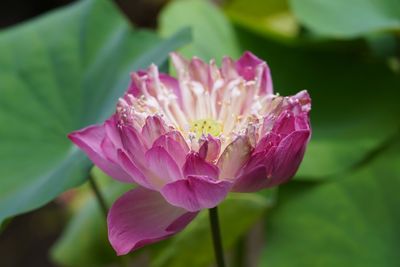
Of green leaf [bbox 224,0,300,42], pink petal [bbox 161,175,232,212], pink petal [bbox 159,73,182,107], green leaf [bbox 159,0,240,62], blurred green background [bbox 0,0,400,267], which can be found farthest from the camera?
green leaf [bbox 224,0,300,42]

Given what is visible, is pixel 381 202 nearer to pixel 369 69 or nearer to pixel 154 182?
pixel 369 69

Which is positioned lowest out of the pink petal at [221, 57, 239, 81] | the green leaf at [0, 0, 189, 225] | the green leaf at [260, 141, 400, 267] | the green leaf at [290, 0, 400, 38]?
the green leaf at [260, 141, 400, 267]

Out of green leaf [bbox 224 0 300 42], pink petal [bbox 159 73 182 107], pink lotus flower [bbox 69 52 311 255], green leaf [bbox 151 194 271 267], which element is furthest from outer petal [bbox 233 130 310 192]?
green leaf [bbox 224 0 300 42]

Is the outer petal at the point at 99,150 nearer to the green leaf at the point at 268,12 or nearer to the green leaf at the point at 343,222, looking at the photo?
the green leaf at the point at 343,222

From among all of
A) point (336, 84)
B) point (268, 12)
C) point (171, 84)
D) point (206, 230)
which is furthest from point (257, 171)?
point (268, 12)

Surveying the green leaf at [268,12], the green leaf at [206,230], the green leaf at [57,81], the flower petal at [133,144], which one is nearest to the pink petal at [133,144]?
the flower petal at [133,144]

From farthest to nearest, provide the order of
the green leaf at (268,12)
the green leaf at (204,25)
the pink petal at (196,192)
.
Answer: the green leaf at (268,12)
the green leaf at (204,25)
the pink petal at (196,192)

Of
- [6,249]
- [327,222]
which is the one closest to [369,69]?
[327,222]

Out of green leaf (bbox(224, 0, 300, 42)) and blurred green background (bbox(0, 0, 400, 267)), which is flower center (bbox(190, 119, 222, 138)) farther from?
green leaf (bbox(224, 0, 300, 42))

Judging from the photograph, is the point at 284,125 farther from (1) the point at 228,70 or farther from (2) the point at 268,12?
(2) the point at 268,12
